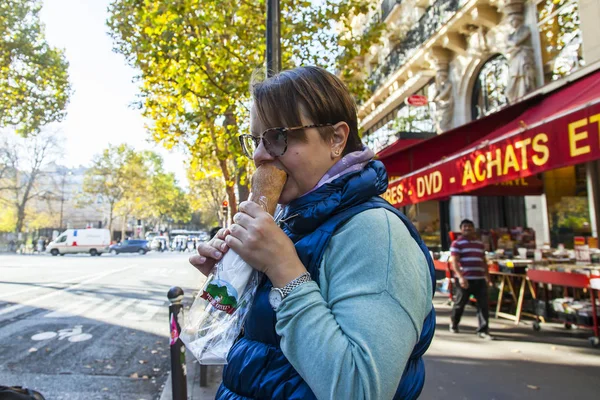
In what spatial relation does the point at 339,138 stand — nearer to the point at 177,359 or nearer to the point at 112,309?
the point at 177,359

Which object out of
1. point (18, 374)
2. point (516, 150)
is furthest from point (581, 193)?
point (18, 374)

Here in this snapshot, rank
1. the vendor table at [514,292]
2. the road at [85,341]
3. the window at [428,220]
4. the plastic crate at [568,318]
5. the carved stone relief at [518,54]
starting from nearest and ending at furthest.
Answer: the road at [85,341]
the plastic crate at [568,318]
the vendor table at [514,292]
the carved stone relief at [518,54]
the window at [428,220]

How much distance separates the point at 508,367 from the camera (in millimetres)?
5031

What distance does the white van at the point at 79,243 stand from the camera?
121 ft

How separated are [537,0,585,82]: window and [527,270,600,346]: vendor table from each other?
182 inches

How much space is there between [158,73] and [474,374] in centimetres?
833

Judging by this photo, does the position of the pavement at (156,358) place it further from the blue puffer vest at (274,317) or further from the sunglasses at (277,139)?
the sunglasses at (277,139)

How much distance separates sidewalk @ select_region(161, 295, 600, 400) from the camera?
14.1 feet

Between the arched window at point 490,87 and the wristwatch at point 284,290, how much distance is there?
11.5 m

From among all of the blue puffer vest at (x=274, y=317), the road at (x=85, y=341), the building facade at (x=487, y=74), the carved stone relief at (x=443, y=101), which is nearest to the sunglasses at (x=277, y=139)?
the blue puffer vest at (x=274, y=317)

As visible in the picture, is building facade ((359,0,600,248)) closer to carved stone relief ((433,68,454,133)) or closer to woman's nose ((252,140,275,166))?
carved stone relief ((433,68,454,133))

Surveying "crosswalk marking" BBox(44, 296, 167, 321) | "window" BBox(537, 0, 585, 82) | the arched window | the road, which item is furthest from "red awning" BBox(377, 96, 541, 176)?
"crosswalk marking" BBox(44, 296, 167, 321)

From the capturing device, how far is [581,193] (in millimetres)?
8734

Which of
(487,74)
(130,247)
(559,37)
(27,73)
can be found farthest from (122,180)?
(559,37)
